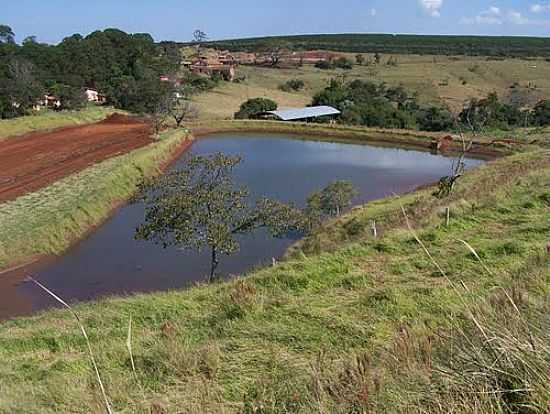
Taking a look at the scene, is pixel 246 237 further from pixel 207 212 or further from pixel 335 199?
pixel 207 212

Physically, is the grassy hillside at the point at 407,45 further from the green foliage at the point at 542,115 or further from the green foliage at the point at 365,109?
the green foliage at the point at 542,115

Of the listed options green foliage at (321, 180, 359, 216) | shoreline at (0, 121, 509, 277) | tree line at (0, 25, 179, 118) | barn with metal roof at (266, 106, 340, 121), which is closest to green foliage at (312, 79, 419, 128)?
barn with metal roof at (266, 106, 340, 121)

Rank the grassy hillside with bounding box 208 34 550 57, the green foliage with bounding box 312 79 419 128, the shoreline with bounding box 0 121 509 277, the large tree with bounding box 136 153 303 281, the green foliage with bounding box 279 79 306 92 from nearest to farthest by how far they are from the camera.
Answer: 1. the large tree with bounding box 136 153 303 281
2. the shoreline with bounding box 0 121 509 277
3. the green foliage with bounding box 312 79 419 128
4. the green foliage with bounding box 279 79 306 92
5. the grassy hillside with bounding box 208 34 550 57

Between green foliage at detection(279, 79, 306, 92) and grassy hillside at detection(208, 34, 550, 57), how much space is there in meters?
31.8

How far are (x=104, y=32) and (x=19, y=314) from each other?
4842 cm

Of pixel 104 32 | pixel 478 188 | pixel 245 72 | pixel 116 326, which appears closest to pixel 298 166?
pixel 478 188

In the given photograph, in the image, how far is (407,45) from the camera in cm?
16225

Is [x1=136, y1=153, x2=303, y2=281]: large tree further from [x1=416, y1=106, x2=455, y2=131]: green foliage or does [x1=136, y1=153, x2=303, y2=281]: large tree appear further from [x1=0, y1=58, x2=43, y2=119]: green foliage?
[x1=416, y1=106, x2=455, y2=131]: green foliage

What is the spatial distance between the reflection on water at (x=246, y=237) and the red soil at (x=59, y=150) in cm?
382

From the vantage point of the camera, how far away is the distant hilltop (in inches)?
4936

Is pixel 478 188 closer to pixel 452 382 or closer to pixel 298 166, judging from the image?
pixel 452 382

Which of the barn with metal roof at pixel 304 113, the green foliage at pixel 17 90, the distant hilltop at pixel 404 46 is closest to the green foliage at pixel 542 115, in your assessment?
the barn with metal roof at pixel 304 113

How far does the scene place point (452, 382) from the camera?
7.54 ft

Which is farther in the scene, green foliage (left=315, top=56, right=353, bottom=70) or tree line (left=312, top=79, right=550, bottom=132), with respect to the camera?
green foliage (left=315, top=56, right=353, bottom=70)
